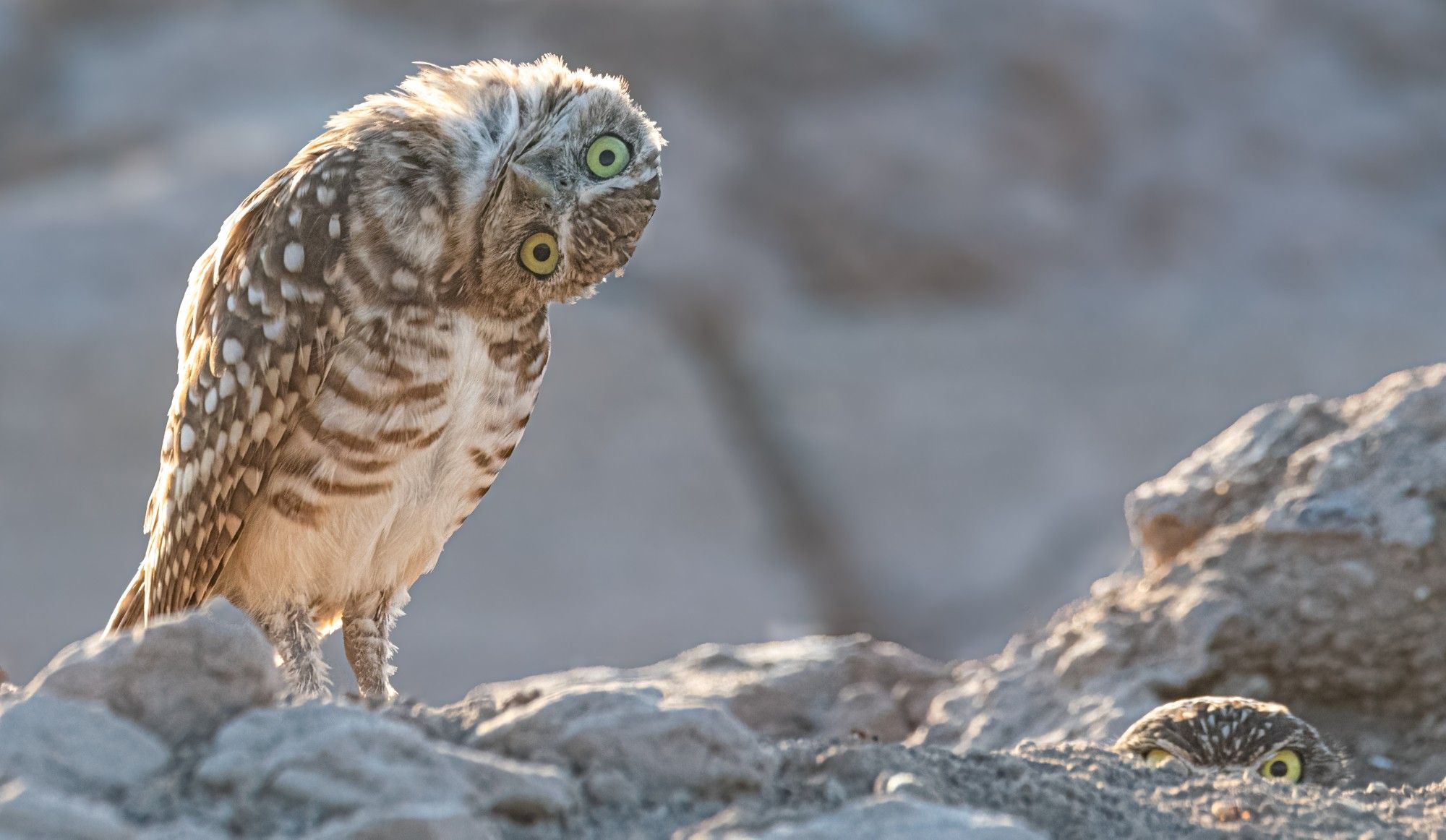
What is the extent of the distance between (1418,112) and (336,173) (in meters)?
12.1

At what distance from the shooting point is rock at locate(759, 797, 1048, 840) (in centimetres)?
150

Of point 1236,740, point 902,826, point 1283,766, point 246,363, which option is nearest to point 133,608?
point 246,363

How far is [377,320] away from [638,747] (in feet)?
4.62

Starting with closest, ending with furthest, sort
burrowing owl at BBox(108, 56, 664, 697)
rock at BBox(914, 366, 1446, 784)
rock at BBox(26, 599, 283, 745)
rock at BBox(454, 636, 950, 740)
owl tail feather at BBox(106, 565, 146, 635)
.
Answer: rock at BBox(26, 599, 283, 745), burrowing owl at BBox(108, 56, 664, 697), owl tail feather at BBox(106, 565, 146, 635), rock at BBox(914, 366, 1446, 784), rock at BBox(454, 636, 950, 740)

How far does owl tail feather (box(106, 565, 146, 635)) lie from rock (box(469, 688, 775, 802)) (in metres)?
1.85

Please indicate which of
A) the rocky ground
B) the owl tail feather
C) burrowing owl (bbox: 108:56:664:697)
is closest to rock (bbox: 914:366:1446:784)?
the rocky ground

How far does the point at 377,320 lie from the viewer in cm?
279

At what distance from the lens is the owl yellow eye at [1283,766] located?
2711 millimetres

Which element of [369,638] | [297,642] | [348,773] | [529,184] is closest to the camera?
[348,773]

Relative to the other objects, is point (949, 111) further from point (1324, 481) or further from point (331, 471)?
point (331, 471)

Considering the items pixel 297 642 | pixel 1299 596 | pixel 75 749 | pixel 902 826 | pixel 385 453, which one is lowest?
pixel 902 826

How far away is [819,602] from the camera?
11.3 m

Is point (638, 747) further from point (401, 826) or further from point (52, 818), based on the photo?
point (52, 818)

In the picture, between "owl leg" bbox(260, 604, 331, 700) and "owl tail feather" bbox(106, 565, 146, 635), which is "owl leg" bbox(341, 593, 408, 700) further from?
"owl tail feather" bbox(106, 565, 146, 635)
